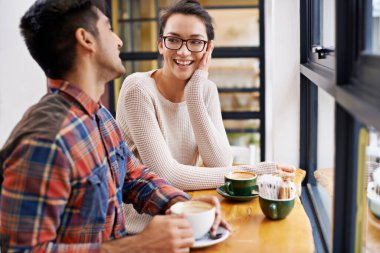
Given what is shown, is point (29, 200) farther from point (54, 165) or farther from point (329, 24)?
point (329, 24)

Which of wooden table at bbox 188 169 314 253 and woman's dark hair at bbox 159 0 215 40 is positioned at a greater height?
woman's dark hair at bbox 159 0 215 40

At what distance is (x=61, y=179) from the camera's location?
3.28ft

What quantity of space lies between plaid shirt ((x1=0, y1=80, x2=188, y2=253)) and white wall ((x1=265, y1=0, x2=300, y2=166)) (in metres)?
1.52

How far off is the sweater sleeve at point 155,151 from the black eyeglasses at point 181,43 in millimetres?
275

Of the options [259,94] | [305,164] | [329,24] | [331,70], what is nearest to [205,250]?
[331,70]

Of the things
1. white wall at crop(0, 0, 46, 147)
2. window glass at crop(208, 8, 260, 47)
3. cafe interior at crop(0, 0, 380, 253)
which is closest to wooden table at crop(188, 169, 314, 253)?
cafe interior at crop(0, 0, 380, 253)

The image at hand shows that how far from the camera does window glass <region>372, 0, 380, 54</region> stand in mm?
1050

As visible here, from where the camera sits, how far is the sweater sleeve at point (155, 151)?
1.68 metres

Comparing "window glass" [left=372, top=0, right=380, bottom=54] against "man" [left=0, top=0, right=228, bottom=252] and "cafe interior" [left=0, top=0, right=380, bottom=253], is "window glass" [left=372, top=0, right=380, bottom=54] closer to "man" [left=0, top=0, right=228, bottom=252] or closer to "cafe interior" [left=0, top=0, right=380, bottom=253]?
"cafe interior" [left=0, top=0, right=380, bottom=253]

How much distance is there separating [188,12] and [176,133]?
51 cm

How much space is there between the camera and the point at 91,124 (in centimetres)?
116

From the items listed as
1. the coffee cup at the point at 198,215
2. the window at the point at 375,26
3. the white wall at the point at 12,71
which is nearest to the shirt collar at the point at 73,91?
the coffee cup at the point at 198,215

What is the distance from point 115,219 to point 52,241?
252 mm

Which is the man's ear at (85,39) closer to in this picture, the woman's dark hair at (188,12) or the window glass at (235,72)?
the woman's dark hair at (188,12)
